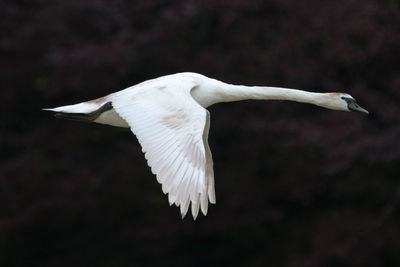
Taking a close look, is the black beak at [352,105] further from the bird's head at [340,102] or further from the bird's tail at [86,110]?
the bird's tail at [86,110]

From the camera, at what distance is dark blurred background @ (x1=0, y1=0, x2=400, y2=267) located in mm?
14250

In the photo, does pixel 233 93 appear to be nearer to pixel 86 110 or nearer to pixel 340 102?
pixel 340 102

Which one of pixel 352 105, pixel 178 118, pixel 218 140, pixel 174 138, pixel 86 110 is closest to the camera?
pixel 174 138

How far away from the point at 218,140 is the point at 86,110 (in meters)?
5.73

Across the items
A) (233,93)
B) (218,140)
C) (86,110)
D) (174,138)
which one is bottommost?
Result: (218,140)

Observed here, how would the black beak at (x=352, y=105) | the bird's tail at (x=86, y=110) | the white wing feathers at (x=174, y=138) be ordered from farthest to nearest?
the black beak at (x=352, y=105), the bird's tail at (x=86, y=110), the white wing feathers at (x=174, y=138)

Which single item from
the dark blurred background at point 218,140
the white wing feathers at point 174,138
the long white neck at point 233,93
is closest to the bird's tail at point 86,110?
the white wing feathers at point 174,138

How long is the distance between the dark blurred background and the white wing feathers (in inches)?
211

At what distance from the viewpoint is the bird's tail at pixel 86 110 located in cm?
948

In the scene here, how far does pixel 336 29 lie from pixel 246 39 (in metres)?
1.12

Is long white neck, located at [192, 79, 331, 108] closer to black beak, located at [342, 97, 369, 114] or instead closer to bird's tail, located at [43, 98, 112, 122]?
black beak, located at [342, 97, 369, 114]

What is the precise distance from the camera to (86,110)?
9.55 metres

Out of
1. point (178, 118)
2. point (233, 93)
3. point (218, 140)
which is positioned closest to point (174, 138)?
point (178, 118)

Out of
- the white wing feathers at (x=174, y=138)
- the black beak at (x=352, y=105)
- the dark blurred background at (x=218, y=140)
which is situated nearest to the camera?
the white wing feathers at (x=174, y=138)
